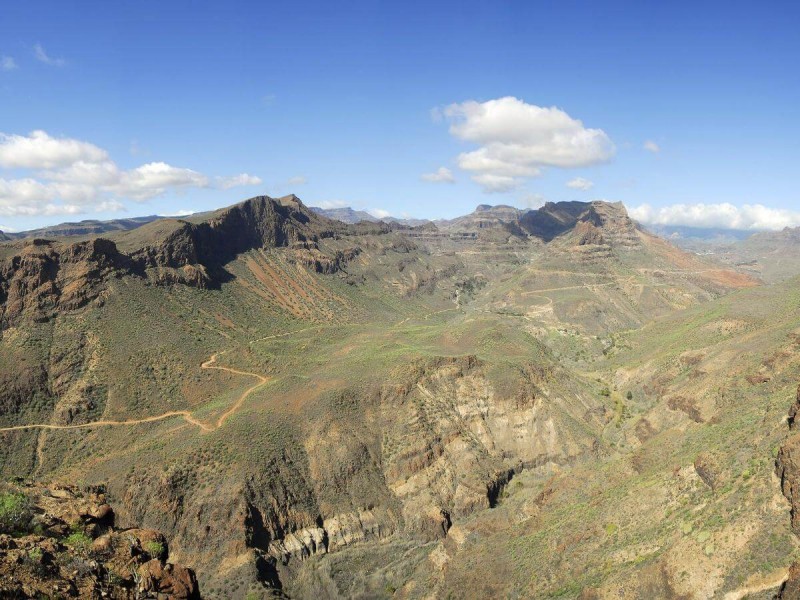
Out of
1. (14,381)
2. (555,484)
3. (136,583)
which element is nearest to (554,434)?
(555,484)

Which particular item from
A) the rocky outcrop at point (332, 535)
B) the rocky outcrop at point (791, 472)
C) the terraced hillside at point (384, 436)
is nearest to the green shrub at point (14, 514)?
the terraced hillside at point (384, 436)

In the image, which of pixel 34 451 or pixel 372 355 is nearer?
pixel 34 451

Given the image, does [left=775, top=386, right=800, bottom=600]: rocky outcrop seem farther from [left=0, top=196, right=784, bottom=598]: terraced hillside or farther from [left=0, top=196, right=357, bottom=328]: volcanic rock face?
[left=0, top=196, right=357, bottom=328]: volcanic rock face

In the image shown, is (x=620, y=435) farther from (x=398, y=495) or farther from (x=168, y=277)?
(x=168, y=277)

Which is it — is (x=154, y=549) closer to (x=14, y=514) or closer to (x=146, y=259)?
(x=14, y=514)

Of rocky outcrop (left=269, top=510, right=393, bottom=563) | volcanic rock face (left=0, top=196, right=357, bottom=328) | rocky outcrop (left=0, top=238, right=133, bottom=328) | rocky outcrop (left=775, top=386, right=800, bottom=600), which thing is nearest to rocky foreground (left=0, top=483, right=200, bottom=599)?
rocky outcrop (left=269, top=510, right=393, bottom=563)

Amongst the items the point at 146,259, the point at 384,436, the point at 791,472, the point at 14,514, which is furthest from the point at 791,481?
the point at 146,259
